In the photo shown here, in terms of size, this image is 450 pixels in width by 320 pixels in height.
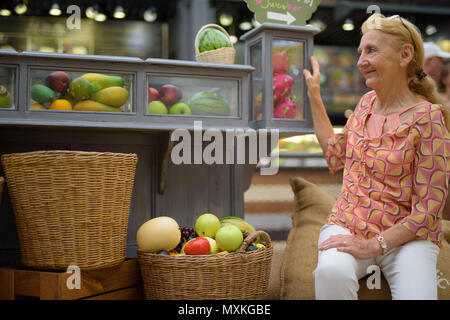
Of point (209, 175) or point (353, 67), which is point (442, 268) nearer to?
point (209, 175)

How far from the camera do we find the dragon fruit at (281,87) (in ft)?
7.79

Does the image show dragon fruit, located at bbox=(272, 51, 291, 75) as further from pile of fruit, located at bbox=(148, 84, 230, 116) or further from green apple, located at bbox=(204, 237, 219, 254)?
green apple, located at bbox=(204, 237, 219, 254)

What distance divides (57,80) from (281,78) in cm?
100

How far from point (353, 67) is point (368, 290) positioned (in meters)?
5.82

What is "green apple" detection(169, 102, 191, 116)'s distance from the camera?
7.25ft

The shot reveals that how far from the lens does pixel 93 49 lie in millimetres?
5805

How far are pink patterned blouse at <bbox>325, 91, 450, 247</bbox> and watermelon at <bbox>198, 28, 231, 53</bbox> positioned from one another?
2.66 ft

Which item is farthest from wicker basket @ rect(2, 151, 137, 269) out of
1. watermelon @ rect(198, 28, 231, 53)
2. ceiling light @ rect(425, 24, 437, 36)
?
ceiling light @ rect(425, 24, 437, 36)

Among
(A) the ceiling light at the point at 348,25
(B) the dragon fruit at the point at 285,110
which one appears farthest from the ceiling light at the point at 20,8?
(B) the dragon fruit at the point at 285,110

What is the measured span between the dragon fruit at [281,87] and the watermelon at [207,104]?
271 mm

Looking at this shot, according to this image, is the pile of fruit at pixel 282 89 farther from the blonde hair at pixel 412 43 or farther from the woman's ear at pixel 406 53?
the woman's ear at pixel 406 53

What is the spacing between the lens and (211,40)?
2303 mm

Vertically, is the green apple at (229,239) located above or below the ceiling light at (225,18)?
below
